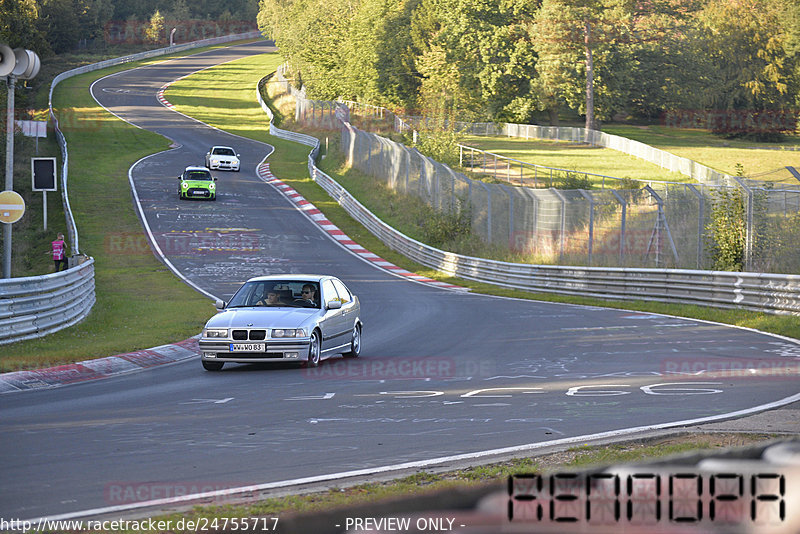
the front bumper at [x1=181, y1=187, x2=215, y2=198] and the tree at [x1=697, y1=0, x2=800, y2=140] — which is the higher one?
the tree at [x1=697, y1=0, x2=800, y2=140]

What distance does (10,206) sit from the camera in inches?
675

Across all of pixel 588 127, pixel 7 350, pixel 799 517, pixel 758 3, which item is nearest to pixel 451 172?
pixel 7 350

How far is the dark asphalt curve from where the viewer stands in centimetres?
725

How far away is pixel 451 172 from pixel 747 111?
228ft

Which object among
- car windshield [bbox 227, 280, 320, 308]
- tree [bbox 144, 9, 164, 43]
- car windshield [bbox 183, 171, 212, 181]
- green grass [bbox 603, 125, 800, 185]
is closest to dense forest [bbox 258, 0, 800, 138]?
green grass [bbox 603, 125, 800, 185]

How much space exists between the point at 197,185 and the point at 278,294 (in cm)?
3474

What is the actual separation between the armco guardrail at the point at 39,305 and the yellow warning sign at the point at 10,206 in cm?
124

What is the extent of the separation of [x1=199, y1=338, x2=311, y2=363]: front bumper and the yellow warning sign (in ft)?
18.0

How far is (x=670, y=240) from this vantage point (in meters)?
25.2

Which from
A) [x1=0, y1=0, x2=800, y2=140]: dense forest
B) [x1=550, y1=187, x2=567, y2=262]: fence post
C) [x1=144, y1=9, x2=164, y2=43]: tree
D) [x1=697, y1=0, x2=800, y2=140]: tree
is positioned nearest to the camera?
[x1=550, y1=187, x2=567, y2=262]: fence post

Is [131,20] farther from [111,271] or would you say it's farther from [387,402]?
[387,402]

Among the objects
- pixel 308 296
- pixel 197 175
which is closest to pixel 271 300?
pixel 308 296

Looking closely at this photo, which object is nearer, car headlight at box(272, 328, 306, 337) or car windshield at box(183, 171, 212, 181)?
car headlight at box(272, 328, 306, 337)

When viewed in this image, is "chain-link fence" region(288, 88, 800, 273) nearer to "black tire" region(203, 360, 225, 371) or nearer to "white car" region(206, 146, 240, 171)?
"black tire" region(203, 360, 225, 371)
